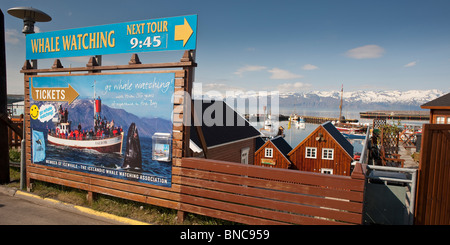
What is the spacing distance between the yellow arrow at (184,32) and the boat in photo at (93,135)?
288cm

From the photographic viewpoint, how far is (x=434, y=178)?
15.7 ft

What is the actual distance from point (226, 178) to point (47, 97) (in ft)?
21.4

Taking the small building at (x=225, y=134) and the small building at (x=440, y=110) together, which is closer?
the small building at (x=225, y=134)

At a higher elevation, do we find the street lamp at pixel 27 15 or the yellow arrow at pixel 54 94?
the street lamp at pixel 27 15

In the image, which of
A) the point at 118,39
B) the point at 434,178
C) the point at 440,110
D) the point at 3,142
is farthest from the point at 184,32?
the point at 440,110

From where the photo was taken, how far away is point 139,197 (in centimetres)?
675

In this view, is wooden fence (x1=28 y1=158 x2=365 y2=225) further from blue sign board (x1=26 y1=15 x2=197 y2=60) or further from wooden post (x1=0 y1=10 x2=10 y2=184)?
wooden post (x1=0 y1=10 x2=10 y2=184)

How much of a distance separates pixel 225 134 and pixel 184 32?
9.29m

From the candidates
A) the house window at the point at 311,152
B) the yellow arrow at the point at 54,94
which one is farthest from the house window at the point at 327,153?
the yellow arrow at the point at 54,94

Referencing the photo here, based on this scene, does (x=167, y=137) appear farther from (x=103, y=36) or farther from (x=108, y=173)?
(x=103, y=36)

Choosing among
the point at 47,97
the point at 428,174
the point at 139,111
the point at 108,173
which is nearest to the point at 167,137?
the point at 139,111

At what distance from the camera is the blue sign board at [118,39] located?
620 cm

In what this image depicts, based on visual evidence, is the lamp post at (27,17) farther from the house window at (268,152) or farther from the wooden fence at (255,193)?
the house window at (268,152)

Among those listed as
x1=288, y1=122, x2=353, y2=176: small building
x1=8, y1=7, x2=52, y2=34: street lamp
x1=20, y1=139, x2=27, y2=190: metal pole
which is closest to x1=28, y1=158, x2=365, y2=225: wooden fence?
x1=20, y1=139, x2=27, y2=190: metal pole
